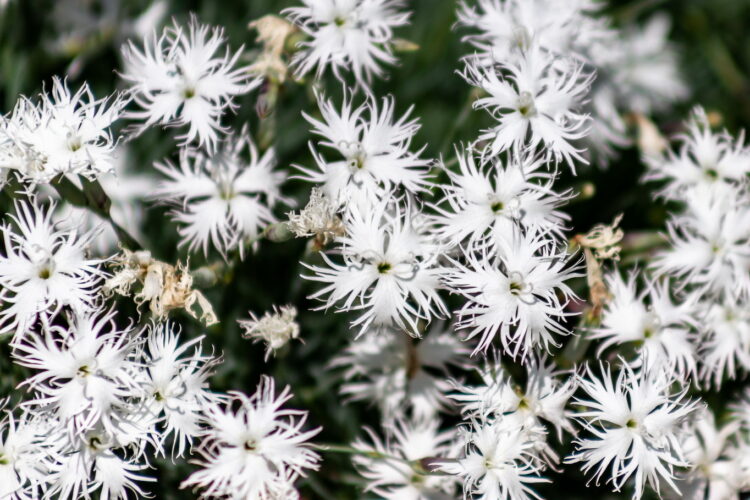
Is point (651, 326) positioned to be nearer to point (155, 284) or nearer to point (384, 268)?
point (384, 268)

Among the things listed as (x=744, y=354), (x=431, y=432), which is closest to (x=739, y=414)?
(x=744, y=354)

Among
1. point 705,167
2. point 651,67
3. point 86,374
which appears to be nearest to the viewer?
point 86,374

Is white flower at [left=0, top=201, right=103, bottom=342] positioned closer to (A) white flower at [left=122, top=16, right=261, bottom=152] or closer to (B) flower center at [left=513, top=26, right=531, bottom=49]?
(A) white flower at [left=122, top=16, right=261, bottom=152]

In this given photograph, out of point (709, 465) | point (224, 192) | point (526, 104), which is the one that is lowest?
point (709, 465)

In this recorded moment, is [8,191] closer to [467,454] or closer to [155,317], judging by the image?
[155,317]

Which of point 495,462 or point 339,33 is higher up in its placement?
point 339,33

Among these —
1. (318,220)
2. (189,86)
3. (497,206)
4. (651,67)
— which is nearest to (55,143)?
(189,86)

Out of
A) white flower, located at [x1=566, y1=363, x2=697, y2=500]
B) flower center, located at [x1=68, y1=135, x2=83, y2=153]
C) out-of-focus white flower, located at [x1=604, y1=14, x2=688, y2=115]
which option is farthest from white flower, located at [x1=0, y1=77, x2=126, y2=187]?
out-of-focus white flower, located at [x1=604, y1=14, x2=688, y2=115]
